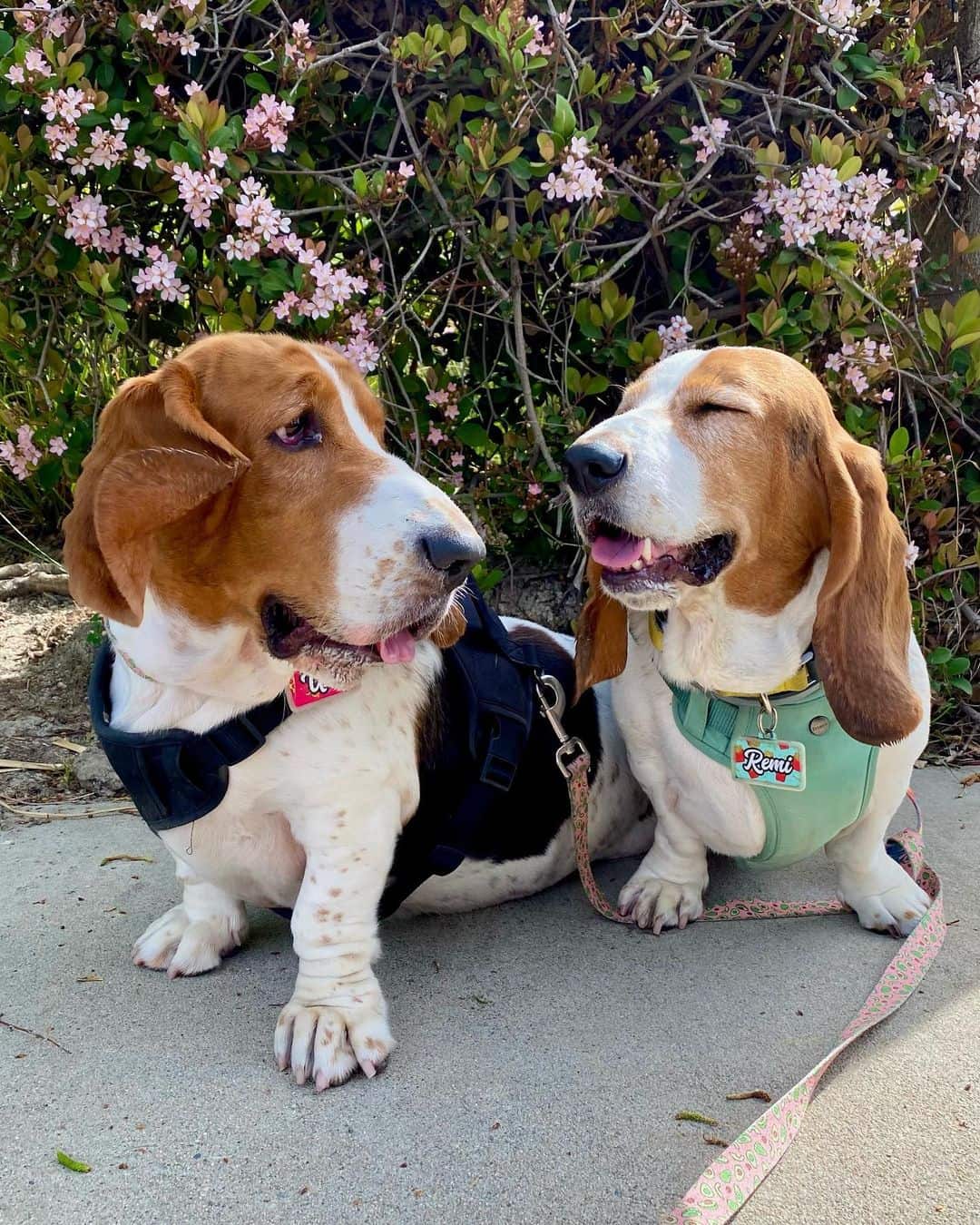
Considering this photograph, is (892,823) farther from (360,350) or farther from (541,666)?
(360,350)

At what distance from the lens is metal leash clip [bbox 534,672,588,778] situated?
9.24 ft

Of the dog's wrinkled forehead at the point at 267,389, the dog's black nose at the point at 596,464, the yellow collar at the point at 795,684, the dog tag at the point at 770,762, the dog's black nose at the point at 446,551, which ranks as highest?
the dog's wrinkled forehead at the point at 267,389

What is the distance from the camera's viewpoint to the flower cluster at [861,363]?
3.50 metres

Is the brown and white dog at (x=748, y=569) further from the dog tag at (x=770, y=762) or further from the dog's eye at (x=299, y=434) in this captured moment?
the dog's eye at (x=299, y=434)

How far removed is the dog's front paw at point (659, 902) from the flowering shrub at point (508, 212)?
57.3 inches

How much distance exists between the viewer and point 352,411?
7.59 feet

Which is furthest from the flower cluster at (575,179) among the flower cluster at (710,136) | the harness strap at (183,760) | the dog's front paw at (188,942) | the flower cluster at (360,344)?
the dog's front paw at (188,942)

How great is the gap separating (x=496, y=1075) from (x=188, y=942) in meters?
0.88

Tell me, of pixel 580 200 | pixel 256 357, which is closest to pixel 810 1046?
pixel 256 357

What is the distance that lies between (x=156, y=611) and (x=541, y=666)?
3.78 feet

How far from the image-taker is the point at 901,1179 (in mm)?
1886

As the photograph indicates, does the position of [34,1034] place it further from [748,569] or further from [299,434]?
[748,569]

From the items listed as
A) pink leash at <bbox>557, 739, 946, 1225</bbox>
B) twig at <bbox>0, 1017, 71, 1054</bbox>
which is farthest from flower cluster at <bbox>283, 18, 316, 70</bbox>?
twig at <bbox>0, 1017, 71, 1054</bbox>

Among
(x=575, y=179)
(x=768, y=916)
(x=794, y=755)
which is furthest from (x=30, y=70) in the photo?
(x=768, y=916)
